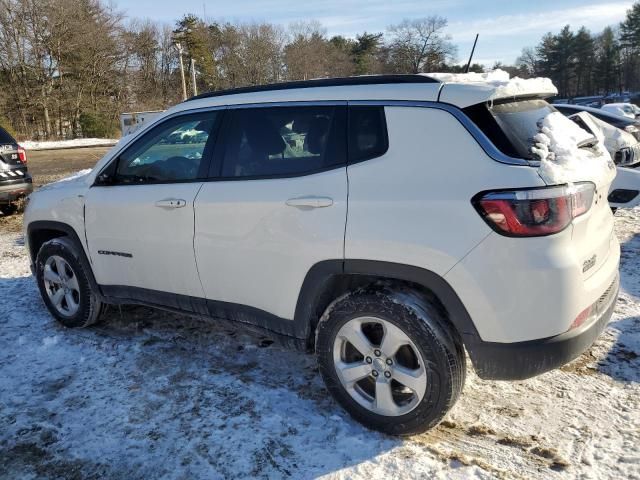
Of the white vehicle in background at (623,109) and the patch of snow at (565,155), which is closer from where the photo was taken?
the patch of snow at (565,155)

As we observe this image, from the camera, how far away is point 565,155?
256 centimetres

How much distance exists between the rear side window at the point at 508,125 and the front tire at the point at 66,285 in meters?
3.15

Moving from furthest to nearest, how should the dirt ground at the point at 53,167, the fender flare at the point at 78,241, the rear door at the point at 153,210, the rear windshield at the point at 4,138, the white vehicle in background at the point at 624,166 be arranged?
1. the dirt ground at the point at 53,167
2. the rear windshield at the point at 4,138
3. the white vehicle in background at the point at 624,166
4. the fender flare at the point at 78,241
5. the rear door at the point at 153,210

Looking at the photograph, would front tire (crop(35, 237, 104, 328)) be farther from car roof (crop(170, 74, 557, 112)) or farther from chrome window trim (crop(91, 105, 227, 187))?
car roof (crop(170, 74, 557, 112))

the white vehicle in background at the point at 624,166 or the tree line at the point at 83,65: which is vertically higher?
the tree line at the point at 83,65

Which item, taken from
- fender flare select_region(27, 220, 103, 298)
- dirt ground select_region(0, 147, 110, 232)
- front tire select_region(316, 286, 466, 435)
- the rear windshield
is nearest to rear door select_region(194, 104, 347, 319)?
front tire select_region(316, 286, 466, 435)

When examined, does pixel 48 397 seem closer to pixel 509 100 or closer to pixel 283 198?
pixel 283 198

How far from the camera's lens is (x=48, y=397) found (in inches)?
133

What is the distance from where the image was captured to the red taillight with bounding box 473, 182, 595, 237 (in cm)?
235

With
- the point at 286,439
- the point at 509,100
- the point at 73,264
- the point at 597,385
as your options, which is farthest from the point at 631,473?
the point at 73,264

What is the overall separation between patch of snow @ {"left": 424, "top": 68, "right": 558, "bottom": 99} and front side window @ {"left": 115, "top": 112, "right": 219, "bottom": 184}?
151cm

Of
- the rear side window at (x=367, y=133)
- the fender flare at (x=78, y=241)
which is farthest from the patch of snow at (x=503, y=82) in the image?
the fender flare at (x=78, y=241)

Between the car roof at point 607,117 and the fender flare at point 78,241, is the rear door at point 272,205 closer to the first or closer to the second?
the fender flare at point 78,241

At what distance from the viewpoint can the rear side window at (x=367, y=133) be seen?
2768mm
